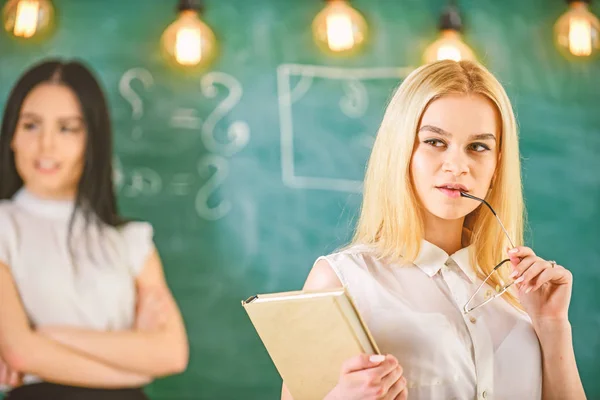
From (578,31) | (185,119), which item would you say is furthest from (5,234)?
(578,31)

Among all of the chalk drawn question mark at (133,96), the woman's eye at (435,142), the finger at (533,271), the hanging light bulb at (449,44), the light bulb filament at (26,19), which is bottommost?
the finger at (533,271)

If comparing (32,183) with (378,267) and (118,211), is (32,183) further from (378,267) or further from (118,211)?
(378,267)

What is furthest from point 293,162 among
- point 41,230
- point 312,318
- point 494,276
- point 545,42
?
point 312,318

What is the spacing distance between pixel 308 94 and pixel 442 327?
1685 millimetres

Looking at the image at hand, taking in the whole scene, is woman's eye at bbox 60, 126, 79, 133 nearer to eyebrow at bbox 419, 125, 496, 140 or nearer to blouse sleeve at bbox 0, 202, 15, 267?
blouse sleeve at bbox 0, 202, 15, 267

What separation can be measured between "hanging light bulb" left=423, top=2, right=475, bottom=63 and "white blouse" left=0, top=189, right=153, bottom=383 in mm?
1389

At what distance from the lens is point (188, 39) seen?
2.84 meters

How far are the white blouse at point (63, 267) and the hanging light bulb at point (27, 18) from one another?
0.60m

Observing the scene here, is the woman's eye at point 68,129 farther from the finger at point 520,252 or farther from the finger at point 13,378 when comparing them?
the finger at point 520,252

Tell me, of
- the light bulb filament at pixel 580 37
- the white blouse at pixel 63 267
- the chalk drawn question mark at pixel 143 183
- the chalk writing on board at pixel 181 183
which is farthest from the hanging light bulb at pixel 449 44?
the white blouse at pixel 63 267

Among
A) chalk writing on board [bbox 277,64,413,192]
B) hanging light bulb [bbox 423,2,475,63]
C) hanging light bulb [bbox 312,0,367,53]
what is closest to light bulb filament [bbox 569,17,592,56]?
hanging light bulb [bbox 423,2,475,63]

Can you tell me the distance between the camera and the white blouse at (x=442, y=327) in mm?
1320

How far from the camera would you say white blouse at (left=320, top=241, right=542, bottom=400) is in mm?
1320

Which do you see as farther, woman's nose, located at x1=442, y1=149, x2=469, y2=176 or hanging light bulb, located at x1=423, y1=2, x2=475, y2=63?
hanging light bulb, located at x1=423, y1=2, x2=475, y2=63
